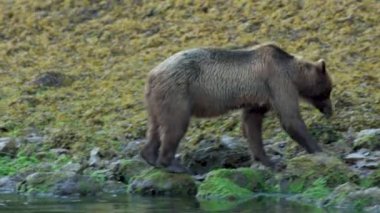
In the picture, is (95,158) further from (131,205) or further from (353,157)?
(353,157)

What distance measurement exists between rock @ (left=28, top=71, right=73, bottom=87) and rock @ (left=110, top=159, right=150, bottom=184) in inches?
224

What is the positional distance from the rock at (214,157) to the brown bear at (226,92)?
21cm

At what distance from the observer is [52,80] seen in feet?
68.1

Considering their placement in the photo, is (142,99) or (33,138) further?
(142,99)

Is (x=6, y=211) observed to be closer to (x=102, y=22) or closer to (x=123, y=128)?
(x=123, y=128)

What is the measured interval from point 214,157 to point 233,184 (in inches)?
54.6

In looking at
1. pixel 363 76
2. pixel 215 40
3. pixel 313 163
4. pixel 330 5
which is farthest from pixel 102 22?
pixel 313 163

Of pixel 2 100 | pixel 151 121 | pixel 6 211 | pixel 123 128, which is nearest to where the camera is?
pixel 6 211

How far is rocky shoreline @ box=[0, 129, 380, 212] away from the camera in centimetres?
1365

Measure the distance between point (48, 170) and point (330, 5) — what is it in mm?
8235

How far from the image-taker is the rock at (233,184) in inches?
541

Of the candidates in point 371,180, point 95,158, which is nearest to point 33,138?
point 95,158

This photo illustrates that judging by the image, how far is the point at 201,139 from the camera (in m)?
16.5

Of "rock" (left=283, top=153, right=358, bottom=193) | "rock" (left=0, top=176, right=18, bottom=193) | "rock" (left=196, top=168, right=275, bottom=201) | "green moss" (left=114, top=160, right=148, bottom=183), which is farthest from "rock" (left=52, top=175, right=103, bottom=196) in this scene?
"rock" (left=283, top=153, right=358, bottom=193)
